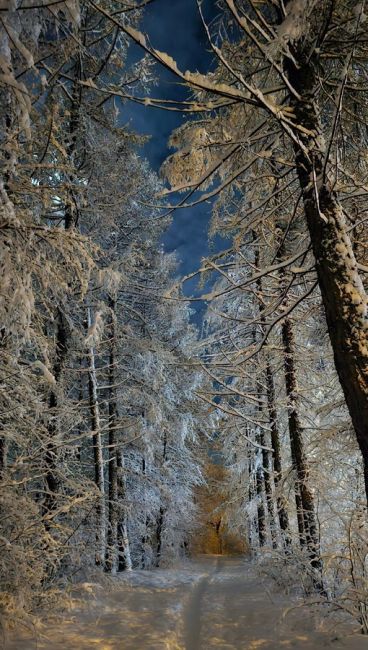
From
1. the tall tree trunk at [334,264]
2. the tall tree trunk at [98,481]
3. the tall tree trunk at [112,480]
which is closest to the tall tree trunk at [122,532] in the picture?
the tall tree trunk at [112,480]

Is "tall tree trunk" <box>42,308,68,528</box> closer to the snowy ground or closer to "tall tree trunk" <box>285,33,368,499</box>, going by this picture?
the snowy ground

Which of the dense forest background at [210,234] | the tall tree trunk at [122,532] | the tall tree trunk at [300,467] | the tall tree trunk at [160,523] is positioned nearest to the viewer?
the dense forest background at [210,234]

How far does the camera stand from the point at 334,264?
3.16 meters

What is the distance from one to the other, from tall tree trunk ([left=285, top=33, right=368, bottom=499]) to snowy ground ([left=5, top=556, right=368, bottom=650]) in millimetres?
3454

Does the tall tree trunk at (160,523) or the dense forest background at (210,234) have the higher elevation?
the dense forest background at (210,234)

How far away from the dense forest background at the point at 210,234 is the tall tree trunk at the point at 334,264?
14 mm

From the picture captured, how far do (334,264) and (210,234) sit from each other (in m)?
3.09

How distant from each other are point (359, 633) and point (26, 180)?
22.5 feet

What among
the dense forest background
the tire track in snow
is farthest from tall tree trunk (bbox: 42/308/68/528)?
the tire track in snow

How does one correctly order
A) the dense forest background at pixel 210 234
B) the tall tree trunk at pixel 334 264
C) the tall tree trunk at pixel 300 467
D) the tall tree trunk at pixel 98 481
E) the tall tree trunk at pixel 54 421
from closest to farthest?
the tall tree trunk at pixel 334 264
the dense forest background at pixel 210 234
the tall tree trunk at pixel 54 421
the tall tree trunk at pixel 300 467
the tall tree trunk at pixel 98 481

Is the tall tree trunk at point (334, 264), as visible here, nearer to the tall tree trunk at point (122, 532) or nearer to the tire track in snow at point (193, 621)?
the tire track in snow at point (193, 621)

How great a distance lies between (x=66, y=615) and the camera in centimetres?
585

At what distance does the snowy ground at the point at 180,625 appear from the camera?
4789 mm

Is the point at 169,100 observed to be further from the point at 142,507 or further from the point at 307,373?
the point at 142,507
